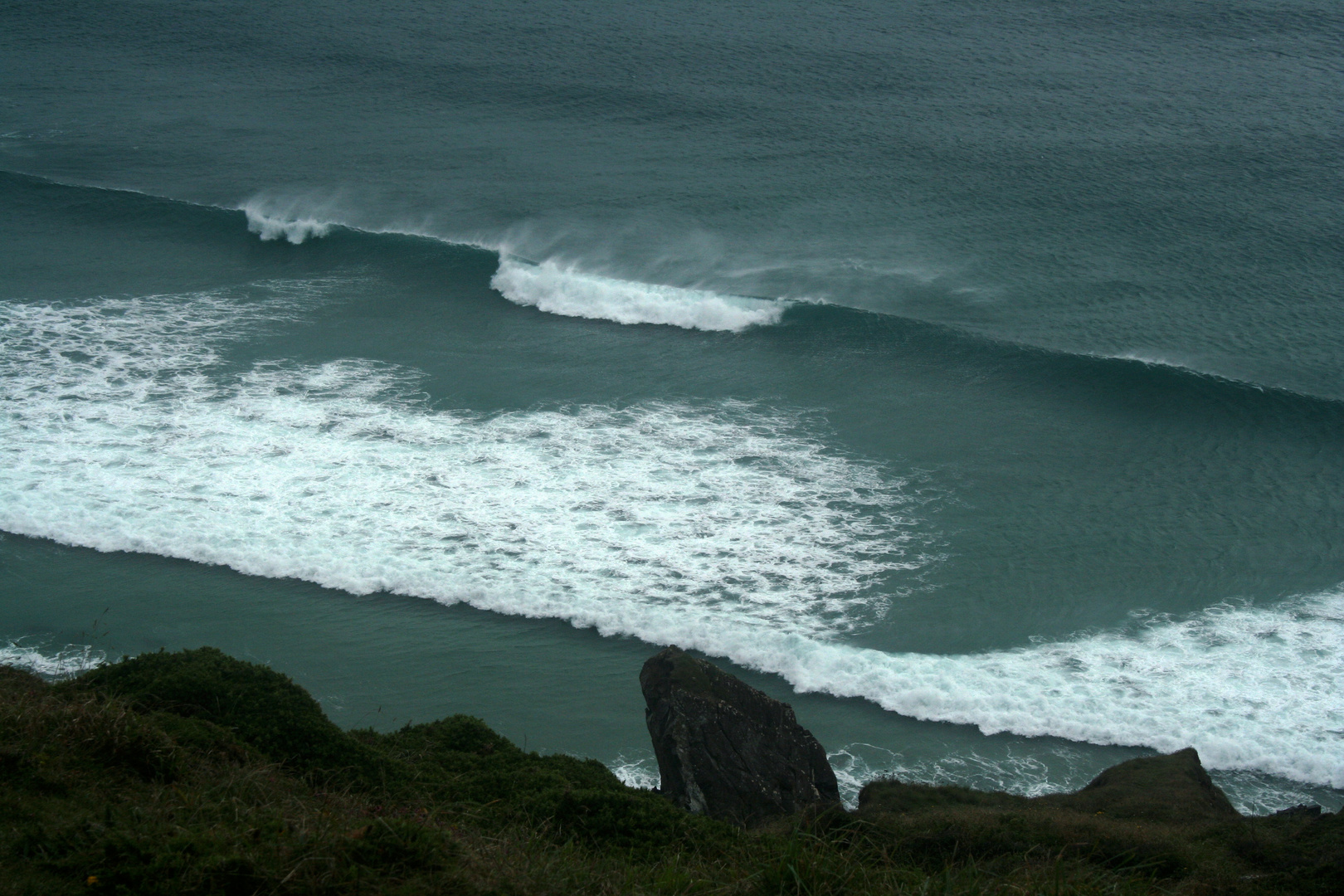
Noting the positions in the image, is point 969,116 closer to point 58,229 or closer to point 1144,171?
point 1144,171

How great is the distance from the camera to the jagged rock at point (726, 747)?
30.8ft

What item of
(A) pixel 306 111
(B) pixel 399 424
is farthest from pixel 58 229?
(B) pixel 399 424

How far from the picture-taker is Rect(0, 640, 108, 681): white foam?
12.6m

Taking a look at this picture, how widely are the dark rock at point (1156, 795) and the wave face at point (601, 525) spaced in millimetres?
2508

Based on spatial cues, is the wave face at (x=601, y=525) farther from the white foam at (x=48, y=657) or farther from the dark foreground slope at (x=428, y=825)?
the dark foreground slope at (x=428, y=825)

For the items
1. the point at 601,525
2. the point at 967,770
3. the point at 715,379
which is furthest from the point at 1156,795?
the point at 715,379

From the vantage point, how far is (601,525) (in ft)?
53.3

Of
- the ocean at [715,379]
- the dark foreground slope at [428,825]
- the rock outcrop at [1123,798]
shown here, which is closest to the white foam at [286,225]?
the ocean at [715,379]

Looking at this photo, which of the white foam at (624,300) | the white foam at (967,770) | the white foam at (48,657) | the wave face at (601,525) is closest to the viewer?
the white foam at (967,770)

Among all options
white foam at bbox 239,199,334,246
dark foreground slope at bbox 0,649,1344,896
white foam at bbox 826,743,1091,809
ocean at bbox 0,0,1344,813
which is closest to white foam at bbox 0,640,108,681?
ocean at bbox 0,0,1344,813

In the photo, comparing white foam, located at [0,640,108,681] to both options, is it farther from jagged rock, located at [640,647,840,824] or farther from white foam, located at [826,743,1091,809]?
white foam, located at [826,743,1091,809]

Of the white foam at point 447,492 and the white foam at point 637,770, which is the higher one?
the white foam at point 447,492

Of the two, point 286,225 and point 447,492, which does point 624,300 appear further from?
point 286,225

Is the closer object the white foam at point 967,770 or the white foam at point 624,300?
the white foam at point 967,770
